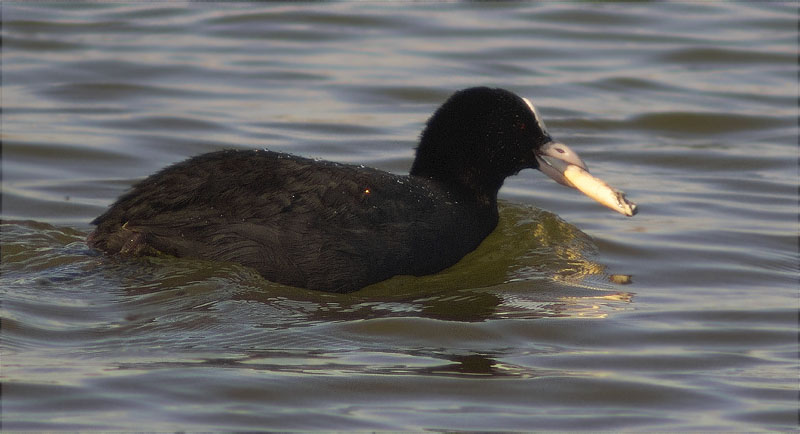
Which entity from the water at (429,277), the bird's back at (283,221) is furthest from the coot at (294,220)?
the water at (429,277)

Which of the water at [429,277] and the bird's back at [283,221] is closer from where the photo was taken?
the water at [429,277]

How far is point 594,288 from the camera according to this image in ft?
23.8

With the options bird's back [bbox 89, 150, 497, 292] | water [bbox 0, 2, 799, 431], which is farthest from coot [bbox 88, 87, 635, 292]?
water [bbox 0, 2, 799, 431]

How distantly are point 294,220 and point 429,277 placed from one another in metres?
0.88

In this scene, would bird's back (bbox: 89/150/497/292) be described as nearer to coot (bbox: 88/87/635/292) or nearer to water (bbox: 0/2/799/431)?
coot (bbox: 88/87/635/292)

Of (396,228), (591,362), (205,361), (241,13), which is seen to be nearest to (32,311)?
(205,361)

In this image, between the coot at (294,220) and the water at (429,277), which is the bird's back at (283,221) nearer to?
the coot at (294,220)

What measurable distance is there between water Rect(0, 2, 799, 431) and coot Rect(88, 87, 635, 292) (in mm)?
115

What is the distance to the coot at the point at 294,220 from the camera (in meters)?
6.54

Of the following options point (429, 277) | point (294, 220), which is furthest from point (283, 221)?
point (429, 277)

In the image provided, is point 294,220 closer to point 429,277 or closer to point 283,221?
point 283,221

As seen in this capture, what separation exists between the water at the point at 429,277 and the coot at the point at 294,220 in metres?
0.12

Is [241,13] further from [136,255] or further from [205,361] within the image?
[205,361]

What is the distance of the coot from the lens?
6539 mm
